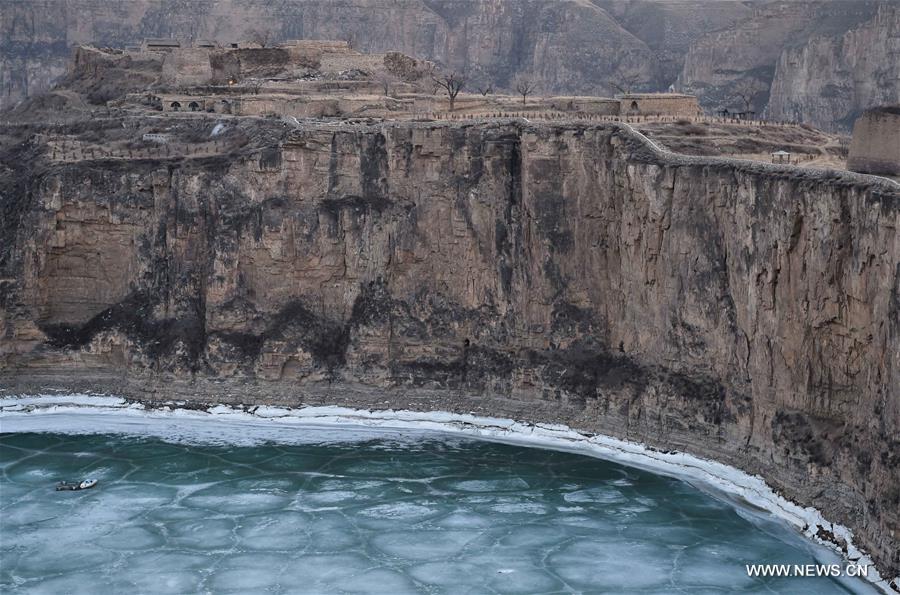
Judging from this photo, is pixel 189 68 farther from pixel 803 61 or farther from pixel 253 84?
pixel 803 61

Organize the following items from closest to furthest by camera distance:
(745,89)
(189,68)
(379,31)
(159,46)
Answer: (189,68)
(159,46)
(745,89)
(379,31)

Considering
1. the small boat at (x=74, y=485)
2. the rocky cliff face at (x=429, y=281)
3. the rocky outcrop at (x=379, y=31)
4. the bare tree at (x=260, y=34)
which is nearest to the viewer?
the small boat at (x=74, y=485)

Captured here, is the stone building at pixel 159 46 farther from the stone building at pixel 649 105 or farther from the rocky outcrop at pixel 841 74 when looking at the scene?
the rocky outcrop at pixel 841 74

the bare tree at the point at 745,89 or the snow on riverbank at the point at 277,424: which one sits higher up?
the bare tree at the point at 745,89

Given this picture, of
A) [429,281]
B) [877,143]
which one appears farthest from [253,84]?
[877,143]

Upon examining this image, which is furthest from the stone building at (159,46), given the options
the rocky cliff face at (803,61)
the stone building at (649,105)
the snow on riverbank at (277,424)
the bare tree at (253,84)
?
the rocky cliff face at (803,61)

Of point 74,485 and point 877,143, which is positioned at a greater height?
point 877,143

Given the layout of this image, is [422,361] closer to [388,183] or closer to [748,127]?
[388,183]
